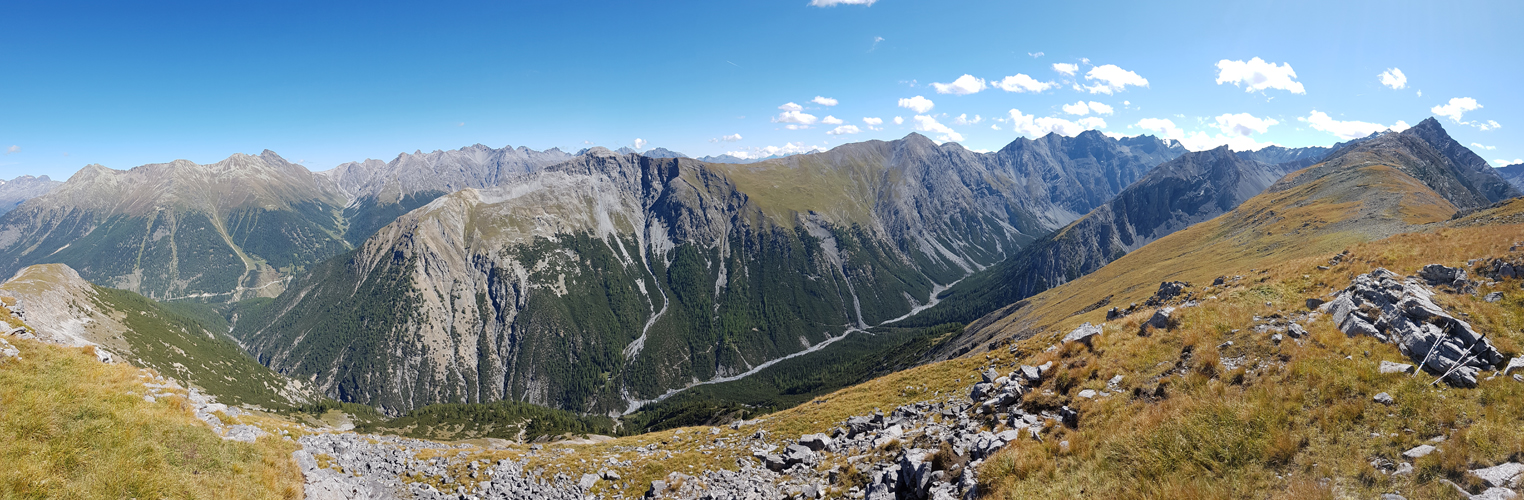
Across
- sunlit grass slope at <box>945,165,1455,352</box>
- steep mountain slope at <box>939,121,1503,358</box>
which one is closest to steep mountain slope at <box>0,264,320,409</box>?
sunlit grass slope at <box>945,165,1455,352</box>

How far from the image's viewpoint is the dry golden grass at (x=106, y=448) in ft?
43.3

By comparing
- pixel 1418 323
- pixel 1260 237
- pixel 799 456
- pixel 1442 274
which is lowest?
pixel 799 456

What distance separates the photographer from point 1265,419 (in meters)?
13.4

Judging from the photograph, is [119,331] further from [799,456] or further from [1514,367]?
[1514,367]

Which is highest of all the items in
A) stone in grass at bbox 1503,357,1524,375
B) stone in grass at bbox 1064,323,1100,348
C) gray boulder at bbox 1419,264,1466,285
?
gray boulder at bbox 1419,264,1466,285

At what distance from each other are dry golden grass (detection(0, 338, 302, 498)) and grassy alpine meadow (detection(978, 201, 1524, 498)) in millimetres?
24356

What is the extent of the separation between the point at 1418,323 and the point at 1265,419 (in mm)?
8635

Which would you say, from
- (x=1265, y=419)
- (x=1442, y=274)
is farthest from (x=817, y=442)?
(x=1442, y=274)

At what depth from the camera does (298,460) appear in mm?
22469

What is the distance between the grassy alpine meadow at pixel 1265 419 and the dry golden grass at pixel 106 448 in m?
24.4

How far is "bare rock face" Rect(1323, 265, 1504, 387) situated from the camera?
1383cm

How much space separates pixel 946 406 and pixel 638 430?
544 ft

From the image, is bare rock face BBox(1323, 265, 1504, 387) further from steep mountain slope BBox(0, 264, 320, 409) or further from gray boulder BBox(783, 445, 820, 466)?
steep mountain slope BBox(0, 264, 320, 409)

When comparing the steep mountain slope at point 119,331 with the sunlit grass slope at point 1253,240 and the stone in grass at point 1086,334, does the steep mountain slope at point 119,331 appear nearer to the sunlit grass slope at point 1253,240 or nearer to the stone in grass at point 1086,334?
the stone in grass at point 1086,334
